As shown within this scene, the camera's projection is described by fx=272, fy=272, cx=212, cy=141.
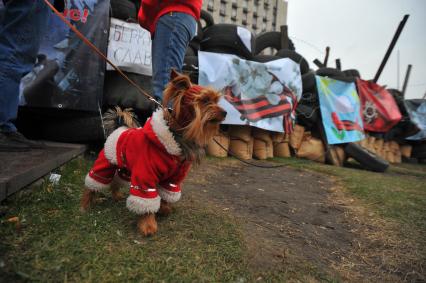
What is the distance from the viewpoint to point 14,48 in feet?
7.59

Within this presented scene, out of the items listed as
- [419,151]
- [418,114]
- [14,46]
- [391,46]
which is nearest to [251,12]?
[391,46]

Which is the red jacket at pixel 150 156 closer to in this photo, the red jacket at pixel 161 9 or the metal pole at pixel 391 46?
the red jacket at pixel 161 9

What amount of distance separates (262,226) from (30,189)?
68.5 inches

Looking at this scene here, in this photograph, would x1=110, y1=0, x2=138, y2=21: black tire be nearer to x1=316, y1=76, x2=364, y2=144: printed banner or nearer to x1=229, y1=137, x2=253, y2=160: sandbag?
x1=229, y1=137, x2=253, y2=160: sandbag

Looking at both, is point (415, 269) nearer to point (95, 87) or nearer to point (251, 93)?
point (95, 87)

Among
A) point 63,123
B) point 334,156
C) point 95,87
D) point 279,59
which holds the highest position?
point 279,59

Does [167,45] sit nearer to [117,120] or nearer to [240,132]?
[117,120]

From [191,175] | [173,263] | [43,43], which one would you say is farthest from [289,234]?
[43,43]

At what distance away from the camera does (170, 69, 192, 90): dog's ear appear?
1.72 metres

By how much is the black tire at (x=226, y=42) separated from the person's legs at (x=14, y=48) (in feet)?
12.1

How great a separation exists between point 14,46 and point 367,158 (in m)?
6.46

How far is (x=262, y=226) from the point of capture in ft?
6.95

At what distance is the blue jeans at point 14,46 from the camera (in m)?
2.27

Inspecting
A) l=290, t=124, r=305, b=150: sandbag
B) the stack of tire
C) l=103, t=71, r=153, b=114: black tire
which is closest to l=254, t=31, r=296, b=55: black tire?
l=290, t=124, r=305, b=150: sandbag
